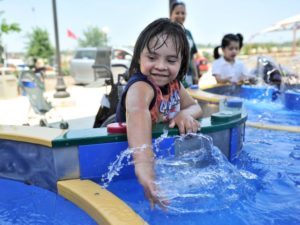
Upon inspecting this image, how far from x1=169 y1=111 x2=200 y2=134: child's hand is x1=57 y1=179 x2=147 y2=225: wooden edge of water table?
51 centimetres

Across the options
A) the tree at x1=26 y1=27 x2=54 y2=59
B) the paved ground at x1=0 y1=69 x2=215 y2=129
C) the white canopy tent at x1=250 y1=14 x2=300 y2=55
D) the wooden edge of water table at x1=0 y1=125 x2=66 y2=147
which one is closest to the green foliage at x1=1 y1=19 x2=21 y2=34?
the paved ground at x1=0 y1=69 x2=215 y2=129

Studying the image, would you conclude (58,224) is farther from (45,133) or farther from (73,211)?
(45,133)

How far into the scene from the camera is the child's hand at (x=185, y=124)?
171cm

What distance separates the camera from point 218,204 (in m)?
1.48

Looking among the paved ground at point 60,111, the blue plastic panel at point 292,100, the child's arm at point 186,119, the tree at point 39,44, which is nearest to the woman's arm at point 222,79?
the blue plastic panel at point 292,100

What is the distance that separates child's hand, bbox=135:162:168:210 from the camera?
133 cm

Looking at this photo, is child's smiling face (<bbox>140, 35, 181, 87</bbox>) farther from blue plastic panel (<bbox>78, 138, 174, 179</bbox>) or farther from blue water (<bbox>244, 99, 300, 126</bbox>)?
blue water (<bbox>244, 99, 300, 126</bbox>)

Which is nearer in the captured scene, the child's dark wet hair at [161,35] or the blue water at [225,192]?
the blue water at [225,192]

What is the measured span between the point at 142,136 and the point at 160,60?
41 centimetres

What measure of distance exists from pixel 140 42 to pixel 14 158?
92 centimetres

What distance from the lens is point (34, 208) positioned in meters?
1.53

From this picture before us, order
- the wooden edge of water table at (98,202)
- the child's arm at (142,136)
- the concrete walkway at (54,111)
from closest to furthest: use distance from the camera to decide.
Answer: the wooden edge of water table at (98,202) → the child's arm at (142,136) → the concrete walkway at (54,111)

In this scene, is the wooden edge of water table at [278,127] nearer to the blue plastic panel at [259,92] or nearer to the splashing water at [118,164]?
the splashing water at [118,164]

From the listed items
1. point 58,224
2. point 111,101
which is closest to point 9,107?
point 111,101
